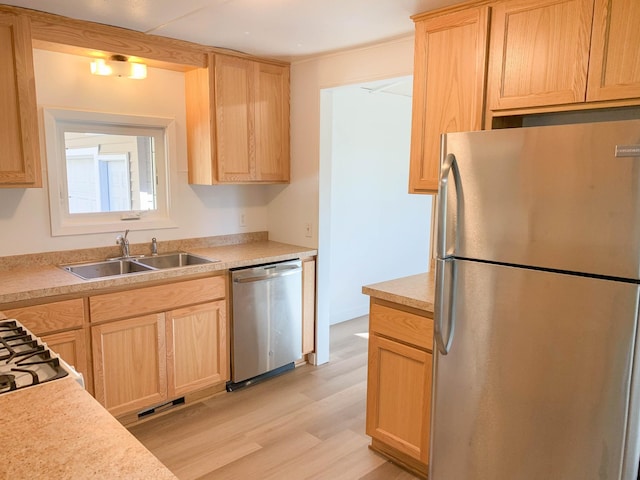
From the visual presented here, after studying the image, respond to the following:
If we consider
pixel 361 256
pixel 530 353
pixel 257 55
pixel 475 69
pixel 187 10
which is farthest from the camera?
pixel 361 256

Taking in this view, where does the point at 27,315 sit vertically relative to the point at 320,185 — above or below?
below

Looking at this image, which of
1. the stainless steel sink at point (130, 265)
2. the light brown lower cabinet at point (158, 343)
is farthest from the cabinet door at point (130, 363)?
the stainless steel sink at point (130, 265)

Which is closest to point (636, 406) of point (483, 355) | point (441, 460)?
point (483, 355)

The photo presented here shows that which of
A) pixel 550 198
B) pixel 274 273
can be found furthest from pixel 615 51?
pixel 274 273

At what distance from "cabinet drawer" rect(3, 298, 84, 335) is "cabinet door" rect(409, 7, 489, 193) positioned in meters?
1.91

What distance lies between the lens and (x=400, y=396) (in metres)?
2.36

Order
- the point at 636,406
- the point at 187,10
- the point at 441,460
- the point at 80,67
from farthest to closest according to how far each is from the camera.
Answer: the point at 80,67 → the point at 187,10 → the point at 441,460 → the point at 636,406

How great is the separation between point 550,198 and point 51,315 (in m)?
2.36

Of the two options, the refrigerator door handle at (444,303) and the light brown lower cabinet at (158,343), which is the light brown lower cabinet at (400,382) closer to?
the refrigerator door handle at (444,303)

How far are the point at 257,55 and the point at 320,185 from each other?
3.42ft

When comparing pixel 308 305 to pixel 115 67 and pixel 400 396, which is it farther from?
pixel 115 67

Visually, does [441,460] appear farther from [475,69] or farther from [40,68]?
[40,68]

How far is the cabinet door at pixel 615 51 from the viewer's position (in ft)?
5.82

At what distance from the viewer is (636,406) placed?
1.54 m
